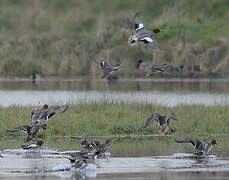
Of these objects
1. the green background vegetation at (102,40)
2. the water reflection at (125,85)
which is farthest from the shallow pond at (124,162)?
the green background vegetation at (102,40)

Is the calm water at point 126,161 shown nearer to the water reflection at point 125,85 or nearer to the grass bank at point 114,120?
the grass bank at point 114,120

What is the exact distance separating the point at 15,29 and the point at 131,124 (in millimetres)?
27510

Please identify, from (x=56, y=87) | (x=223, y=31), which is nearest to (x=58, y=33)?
(x=223, y=31)

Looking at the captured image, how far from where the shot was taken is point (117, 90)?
96.1ft

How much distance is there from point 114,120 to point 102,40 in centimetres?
2052

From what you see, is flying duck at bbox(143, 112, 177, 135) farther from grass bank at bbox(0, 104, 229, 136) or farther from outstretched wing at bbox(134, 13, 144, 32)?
outstretched wing at bbox(134, 13, 144, 32)

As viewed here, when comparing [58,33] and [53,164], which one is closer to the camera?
[53,164]

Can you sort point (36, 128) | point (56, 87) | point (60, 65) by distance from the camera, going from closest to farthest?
point (36, 128) → point (56, 87) → point (60, 65)

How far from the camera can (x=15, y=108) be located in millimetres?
19297

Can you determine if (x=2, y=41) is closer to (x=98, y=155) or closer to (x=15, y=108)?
(x=15, y=108)

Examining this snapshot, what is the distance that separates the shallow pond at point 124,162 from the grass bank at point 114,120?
70cm

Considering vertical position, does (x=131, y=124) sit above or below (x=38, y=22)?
below

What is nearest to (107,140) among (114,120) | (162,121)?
(162,121)

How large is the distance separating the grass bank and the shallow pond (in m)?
0.70
